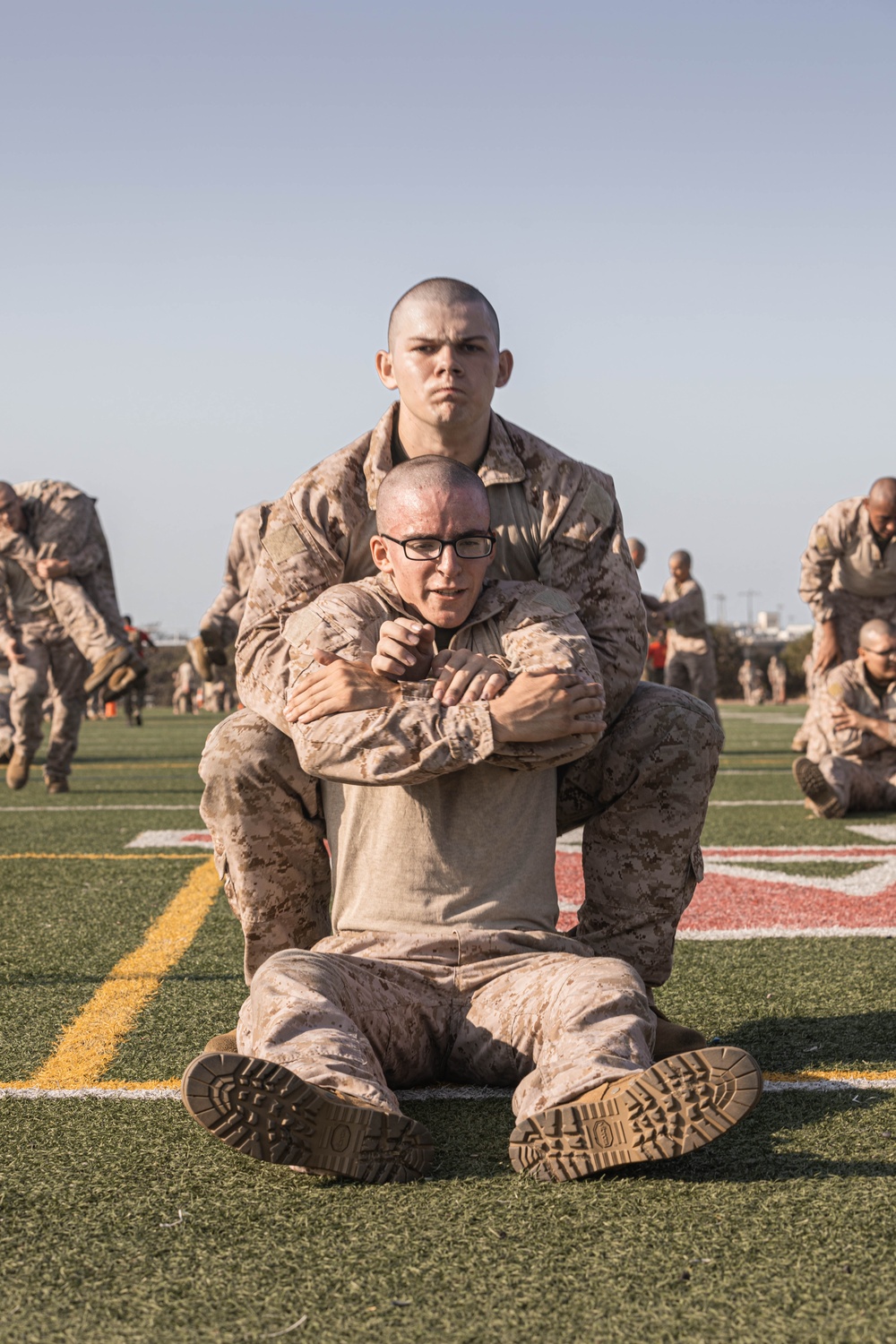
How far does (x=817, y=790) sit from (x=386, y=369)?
561 centimetres

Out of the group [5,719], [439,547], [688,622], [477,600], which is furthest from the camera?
[688,622]

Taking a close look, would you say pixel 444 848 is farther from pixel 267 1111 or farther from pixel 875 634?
pixel 875 634

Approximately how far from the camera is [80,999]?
13.6 ft

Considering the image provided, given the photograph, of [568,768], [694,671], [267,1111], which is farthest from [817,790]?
[694,671]

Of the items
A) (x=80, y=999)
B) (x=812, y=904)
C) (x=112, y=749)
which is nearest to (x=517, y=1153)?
(x=80, y=999)

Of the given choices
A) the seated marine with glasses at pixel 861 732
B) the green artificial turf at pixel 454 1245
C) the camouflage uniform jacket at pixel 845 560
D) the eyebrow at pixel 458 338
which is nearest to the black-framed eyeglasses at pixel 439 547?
the eyebrow at pixel 458 338

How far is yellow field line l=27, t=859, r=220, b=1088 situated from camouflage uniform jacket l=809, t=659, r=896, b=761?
471 cm

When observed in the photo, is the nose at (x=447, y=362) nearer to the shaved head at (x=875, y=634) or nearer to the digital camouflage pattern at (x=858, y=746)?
the digital camouflage pattern at (x=858, y=746)

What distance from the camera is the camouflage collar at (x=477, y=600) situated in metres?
3.48

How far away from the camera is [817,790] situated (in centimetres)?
877

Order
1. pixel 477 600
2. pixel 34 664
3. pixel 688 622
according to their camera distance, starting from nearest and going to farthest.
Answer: pixel 477 600, pixel 34 664, pixel 688 622

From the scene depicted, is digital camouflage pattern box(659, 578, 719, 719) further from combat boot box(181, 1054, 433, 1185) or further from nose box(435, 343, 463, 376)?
combat boot box(181, 1054, 433, 1185)

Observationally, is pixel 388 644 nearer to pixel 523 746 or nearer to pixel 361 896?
pixel 523 746

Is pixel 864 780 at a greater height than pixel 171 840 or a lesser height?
greater
